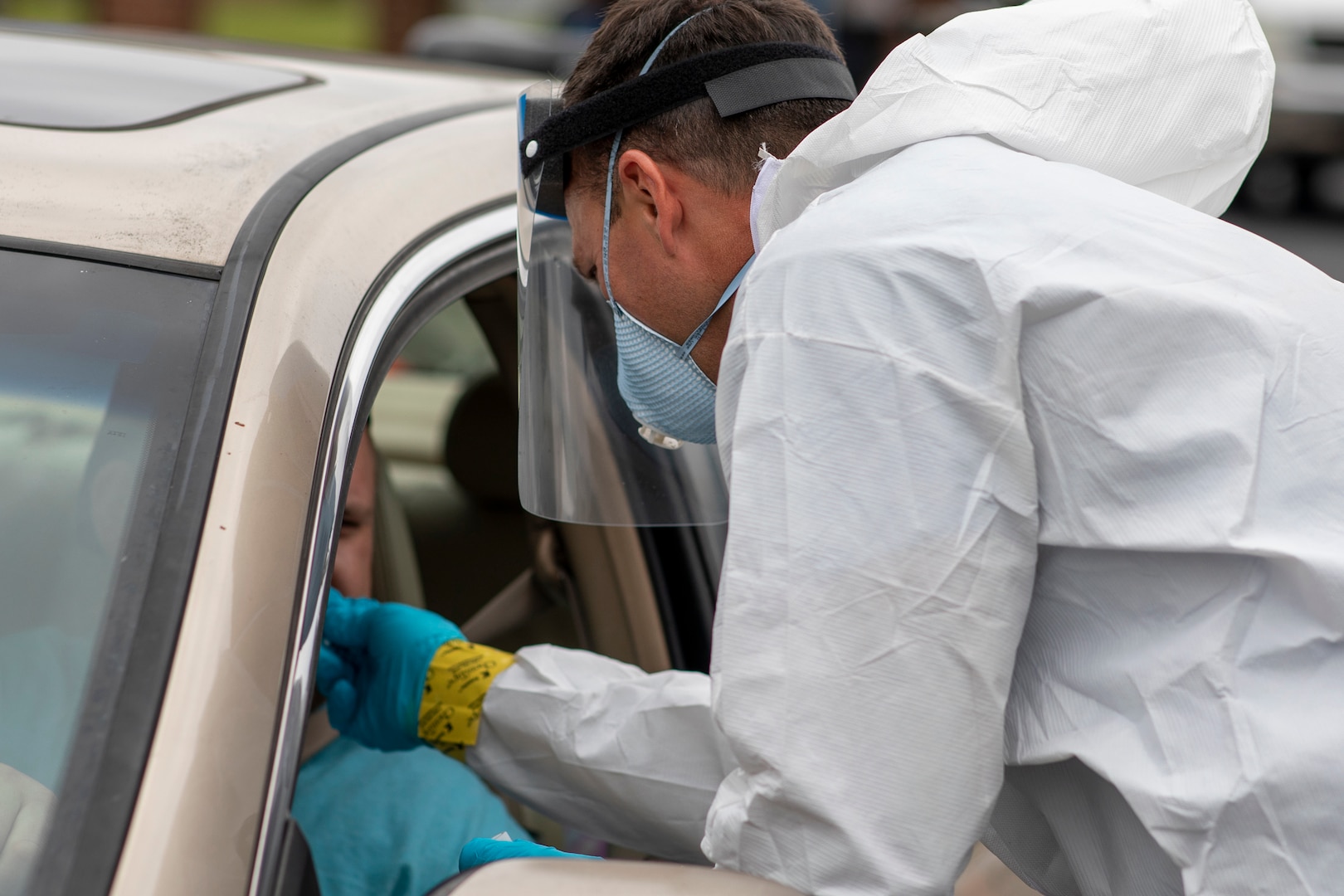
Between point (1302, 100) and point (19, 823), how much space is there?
14060mm

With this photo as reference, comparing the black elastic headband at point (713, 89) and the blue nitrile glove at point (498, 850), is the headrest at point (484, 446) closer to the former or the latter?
the black elastic headband at point (713, 89)

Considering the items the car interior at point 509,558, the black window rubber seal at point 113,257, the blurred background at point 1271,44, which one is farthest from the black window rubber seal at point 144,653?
the blurred background at point 1271,44

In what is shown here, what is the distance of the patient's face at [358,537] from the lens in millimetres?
2293

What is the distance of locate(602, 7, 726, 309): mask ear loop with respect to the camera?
5.33 feet

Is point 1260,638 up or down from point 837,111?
down

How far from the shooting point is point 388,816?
2111 millimetres

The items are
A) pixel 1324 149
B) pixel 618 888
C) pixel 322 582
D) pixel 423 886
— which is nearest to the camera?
pixel 618 888

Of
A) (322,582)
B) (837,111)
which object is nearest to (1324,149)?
(837,111)

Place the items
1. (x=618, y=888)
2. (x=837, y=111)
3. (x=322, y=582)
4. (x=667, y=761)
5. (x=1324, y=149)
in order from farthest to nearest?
1. (x=1324, y=149)
2. (x=667, y=761)
3. (x=837, y=111)
4. (x=322, y=582)
5. (x=618, y=888)

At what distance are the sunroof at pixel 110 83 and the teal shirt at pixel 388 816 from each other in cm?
108

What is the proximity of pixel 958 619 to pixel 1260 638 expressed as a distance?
251 millimetres

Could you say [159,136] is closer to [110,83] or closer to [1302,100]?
[110,83]

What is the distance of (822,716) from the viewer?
42.2 inches

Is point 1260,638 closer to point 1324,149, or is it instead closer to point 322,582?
point 322,582
